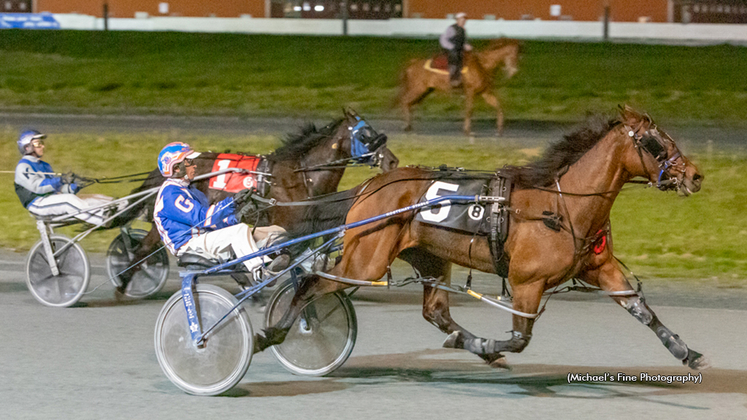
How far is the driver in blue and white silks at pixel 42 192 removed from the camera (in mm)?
8852

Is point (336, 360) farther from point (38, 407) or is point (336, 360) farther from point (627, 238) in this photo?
point (627, 238)

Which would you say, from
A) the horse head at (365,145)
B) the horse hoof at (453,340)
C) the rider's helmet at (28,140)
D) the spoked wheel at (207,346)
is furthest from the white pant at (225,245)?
the rider's helmet at (28,140)

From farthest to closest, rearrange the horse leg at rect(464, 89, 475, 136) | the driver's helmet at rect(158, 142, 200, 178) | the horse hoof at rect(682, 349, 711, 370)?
1. the horse leg at rect(464, 89, 475, 136)
2. the driver's helmet at rect(158, 142, 200, 178)
3. the horse hoof at rect(682, 349, 711, 370)

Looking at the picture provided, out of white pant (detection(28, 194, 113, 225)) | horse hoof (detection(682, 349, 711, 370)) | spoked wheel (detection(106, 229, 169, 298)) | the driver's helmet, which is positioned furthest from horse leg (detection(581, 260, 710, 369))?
white pant (detection(28, 194, 113, 225))

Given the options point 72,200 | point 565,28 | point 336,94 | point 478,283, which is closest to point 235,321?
point 72,200

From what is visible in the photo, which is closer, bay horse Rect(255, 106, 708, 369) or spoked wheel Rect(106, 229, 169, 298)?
bay horse Rect(255, 106, 708, 369)

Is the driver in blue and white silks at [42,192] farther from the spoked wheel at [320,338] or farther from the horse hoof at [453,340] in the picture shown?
the horse hoof at [453,340]

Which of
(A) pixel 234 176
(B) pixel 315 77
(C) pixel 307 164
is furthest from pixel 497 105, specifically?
(A) pixel 234 176

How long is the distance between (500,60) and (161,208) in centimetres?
1287

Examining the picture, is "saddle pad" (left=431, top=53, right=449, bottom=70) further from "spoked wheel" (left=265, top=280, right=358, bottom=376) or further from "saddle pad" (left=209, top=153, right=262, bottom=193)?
"spoked wheel" (left=265, top=280, right=358, bottom=376)

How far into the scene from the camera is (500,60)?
18.7 meters

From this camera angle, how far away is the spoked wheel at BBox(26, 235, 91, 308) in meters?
8.84

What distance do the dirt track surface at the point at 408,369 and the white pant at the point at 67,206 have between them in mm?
765

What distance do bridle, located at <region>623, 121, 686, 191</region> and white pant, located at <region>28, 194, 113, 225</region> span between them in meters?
4.72
